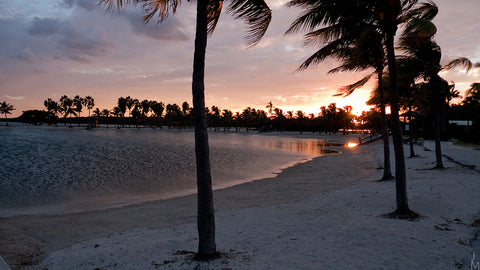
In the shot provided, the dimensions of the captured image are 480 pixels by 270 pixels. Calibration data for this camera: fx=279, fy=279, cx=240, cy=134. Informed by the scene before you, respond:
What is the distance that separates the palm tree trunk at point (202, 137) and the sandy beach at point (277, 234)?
660 millimetres

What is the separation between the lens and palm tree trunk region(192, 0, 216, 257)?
484 centimetres

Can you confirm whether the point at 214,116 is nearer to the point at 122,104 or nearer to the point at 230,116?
the point at 230,116

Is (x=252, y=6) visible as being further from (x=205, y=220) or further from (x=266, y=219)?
(x=266, y=219)

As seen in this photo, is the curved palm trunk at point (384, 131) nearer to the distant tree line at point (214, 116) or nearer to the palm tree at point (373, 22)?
the palm tree at point (373, 22)

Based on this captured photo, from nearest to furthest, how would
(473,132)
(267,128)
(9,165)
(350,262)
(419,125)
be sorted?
(350,262)
(9,165)
(473,132)
(419,125)
(267,128)

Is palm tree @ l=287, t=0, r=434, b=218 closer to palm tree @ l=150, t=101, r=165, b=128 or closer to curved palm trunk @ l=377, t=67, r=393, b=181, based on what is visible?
curved palm trunk @ l=377, t=67, r=393, b=181

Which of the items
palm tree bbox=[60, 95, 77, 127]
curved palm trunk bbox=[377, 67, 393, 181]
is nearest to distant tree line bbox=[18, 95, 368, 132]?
palm tree bbox=[60, 95, 77, 127]

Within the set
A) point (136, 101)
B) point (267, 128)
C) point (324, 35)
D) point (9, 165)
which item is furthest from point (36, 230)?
point (136, 101)

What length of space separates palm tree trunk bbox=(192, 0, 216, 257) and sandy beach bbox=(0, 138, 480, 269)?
66 centimetres

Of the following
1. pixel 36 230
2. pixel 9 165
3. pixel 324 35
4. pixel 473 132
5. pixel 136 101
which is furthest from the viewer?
pixel 136 101

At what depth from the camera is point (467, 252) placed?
499cm

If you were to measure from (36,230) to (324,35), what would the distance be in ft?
33.6

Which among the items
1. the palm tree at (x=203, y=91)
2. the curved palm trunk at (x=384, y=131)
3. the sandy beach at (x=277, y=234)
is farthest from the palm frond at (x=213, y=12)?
the curved palm trunk at (x=384, y=131)

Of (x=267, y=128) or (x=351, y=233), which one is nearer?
(x=351, y=233)
